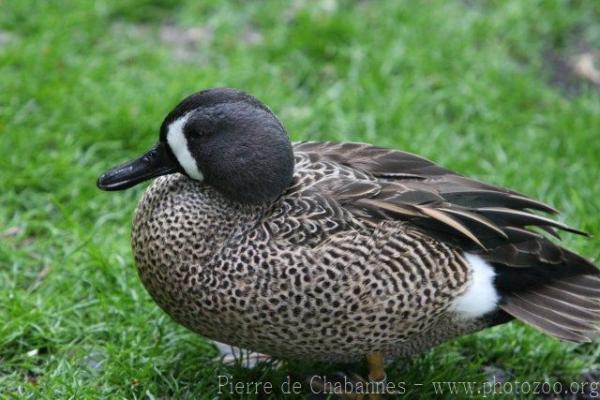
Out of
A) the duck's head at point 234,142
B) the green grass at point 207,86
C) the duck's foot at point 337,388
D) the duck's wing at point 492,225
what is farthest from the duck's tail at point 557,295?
the duck's head at point 234,142

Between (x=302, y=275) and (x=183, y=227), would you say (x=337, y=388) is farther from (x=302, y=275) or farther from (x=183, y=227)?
(x=183, y=227)

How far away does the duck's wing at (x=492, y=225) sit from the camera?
338 centimetres

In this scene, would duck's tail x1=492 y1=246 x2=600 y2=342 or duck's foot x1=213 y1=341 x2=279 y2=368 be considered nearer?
duck's tail x1=492 y1=246 x2=600 y2=342

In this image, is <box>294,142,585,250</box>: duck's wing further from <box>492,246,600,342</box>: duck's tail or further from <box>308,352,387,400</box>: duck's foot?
<box>308,352,387,400</box>: duck's foot

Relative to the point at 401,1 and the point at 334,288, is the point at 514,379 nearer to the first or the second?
the point at 334,288

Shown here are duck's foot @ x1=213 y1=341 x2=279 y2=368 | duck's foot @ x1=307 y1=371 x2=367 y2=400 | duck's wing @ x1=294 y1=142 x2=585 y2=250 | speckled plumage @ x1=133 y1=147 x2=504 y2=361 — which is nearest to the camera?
speckled plumage @ x1=133 y1=147 x2=504 y2=361

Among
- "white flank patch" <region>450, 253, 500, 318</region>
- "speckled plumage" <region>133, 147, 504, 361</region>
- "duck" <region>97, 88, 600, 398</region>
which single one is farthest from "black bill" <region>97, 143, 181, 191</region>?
"white flank patch" <region>450, 253, 500, 318</region>

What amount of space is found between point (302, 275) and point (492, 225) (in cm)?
69

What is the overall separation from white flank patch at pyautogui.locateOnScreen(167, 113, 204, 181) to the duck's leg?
90cm

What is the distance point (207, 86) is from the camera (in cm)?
533

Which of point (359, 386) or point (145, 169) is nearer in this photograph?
point (145, 169)

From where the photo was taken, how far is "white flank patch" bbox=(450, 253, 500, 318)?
11.2 ft

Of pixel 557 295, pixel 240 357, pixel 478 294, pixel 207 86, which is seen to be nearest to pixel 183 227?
pixel 240 357

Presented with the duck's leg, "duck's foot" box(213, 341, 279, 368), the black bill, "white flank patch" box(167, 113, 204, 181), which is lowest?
"duck's foot" box(213, 341, 279, 368)
